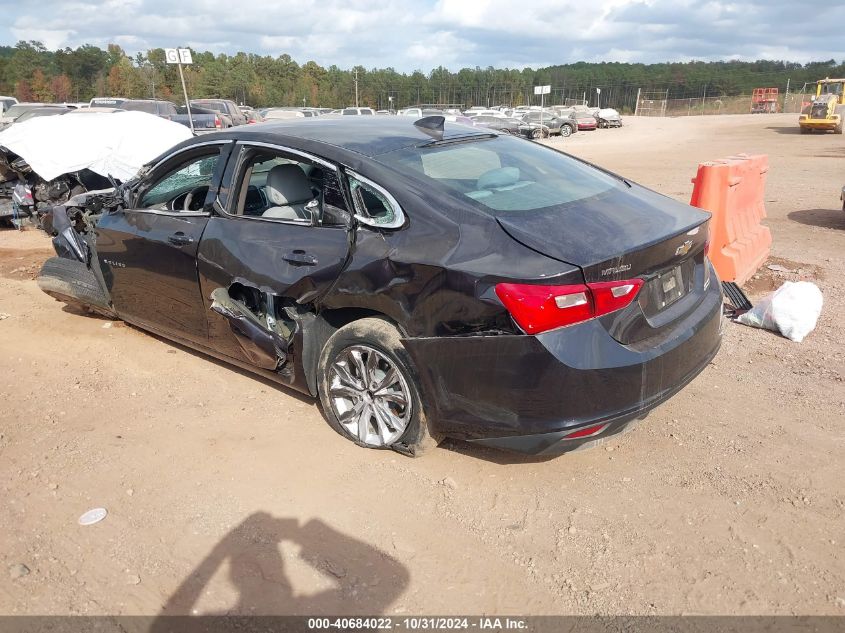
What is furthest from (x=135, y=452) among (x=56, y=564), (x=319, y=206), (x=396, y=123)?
(x=396, y=123)

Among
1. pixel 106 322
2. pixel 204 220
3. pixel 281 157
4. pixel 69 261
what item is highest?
pixel 281 157

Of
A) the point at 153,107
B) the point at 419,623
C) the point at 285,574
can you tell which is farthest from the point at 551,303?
the point at 153,107

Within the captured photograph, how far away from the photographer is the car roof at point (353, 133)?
3.68 m

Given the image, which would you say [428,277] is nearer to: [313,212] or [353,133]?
[313,212]

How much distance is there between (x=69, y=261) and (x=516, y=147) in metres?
3.83

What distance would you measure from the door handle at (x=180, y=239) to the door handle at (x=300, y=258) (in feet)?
2.91

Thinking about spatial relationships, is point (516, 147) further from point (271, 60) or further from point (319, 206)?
point (271, 60)

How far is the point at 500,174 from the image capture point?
3688 mm

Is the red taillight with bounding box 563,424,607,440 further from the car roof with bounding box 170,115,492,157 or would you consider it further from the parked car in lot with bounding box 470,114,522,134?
the parked car in lot with bounding box 470,114,522,134

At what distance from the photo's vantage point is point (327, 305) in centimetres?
355

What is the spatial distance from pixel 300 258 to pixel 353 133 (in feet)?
2.83

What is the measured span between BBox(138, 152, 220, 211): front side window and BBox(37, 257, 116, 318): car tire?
99 cm

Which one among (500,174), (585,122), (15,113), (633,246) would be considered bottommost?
(585,122)

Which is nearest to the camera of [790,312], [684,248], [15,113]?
[684,248]
